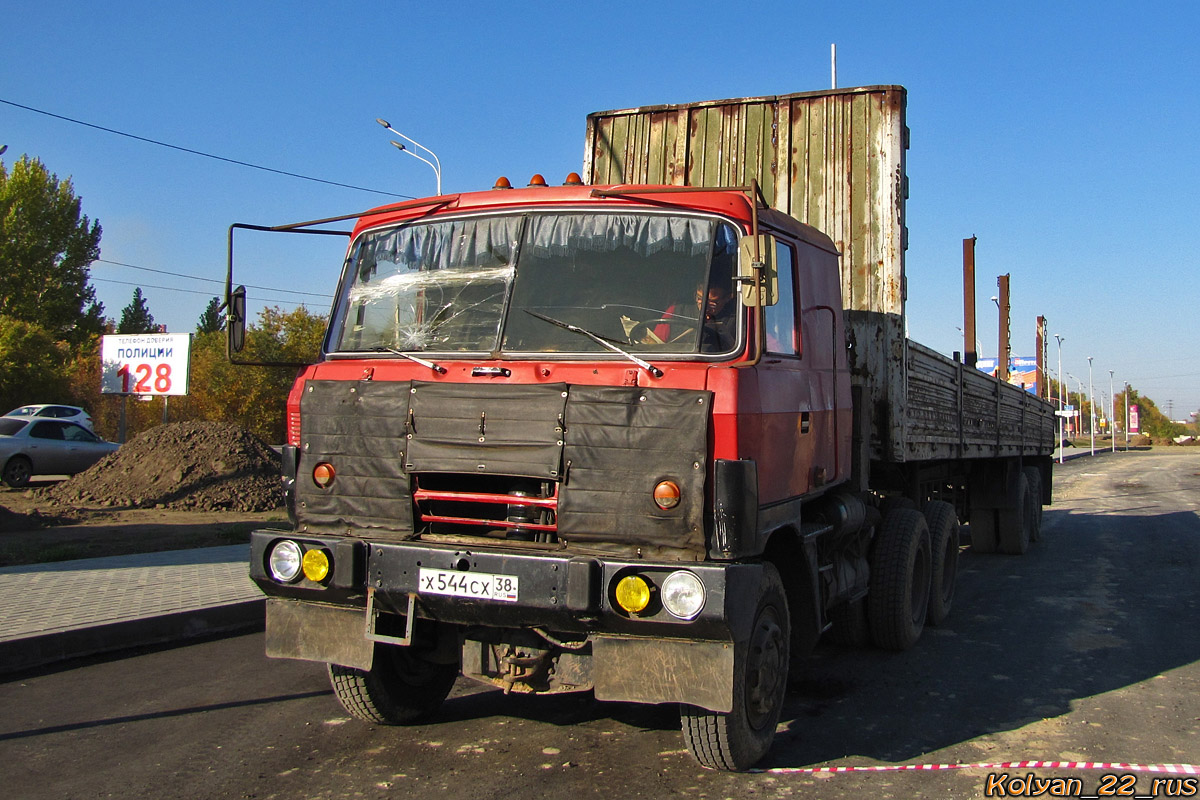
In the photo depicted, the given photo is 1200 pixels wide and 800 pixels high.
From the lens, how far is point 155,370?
77.6 feet

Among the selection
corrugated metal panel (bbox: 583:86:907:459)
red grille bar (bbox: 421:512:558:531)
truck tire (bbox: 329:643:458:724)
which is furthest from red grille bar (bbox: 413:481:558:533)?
corrugated metal panel (bbox: 583:86:907:459)

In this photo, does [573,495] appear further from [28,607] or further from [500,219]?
[28,607]

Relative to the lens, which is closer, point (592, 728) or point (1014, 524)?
point (592, 728)

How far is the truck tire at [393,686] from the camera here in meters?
4.43

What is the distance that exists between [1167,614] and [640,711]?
207 inches

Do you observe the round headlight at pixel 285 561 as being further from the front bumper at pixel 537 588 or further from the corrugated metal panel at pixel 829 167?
the corrugated metal panel at pixel 829 167

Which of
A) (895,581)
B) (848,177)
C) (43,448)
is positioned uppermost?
(848,177)

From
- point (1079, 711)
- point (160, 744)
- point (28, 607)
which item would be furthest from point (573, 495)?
point (28, 607)

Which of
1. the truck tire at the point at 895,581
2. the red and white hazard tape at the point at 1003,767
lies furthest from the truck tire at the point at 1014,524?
the red and white hazard tape at the point at 1003,767

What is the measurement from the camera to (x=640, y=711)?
4918 mm

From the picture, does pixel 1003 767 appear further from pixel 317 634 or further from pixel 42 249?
pixel 42 249

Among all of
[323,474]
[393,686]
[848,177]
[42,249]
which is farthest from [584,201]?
[42,249]

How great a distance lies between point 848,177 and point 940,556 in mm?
2917

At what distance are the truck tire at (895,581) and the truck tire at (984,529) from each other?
18.7ft
